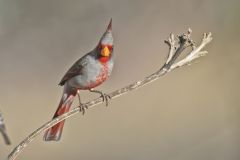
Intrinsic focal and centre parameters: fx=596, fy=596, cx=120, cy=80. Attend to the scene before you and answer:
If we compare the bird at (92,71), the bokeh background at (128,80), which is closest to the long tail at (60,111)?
the bird at (92,71)

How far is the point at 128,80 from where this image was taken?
98 cm

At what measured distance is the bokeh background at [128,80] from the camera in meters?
0.96

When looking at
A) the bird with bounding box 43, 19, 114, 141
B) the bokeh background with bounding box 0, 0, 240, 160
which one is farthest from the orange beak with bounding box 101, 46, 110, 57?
the bokeh background with bounding box 0, 0, 240, 160

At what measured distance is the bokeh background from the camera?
37.9 inches

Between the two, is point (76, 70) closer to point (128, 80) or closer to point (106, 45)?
point (106, 45)

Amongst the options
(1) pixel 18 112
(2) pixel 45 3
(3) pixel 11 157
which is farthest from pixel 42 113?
(3) pixel 11 157

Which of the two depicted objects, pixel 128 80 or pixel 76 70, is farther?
pixel 128 80

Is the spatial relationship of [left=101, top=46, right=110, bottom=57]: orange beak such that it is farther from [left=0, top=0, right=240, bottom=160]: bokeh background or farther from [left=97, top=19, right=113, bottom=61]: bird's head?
[left=0, top=0, right=240, bottom=160]: bokeh background

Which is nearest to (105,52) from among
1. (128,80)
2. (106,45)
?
(106,45)

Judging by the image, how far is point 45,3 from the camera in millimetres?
1018

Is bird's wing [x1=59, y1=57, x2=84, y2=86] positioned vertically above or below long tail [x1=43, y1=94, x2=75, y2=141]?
above

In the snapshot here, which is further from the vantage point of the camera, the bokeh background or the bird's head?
the bokeh background

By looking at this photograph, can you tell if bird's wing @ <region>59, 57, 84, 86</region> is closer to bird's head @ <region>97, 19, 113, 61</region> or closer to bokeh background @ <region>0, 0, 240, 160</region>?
bird's head @ <region>97, 19, 113, 61</region>

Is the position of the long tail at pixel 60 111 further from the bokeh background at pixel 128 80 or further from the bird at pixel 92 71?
the bokeh background at pixel 128 80
